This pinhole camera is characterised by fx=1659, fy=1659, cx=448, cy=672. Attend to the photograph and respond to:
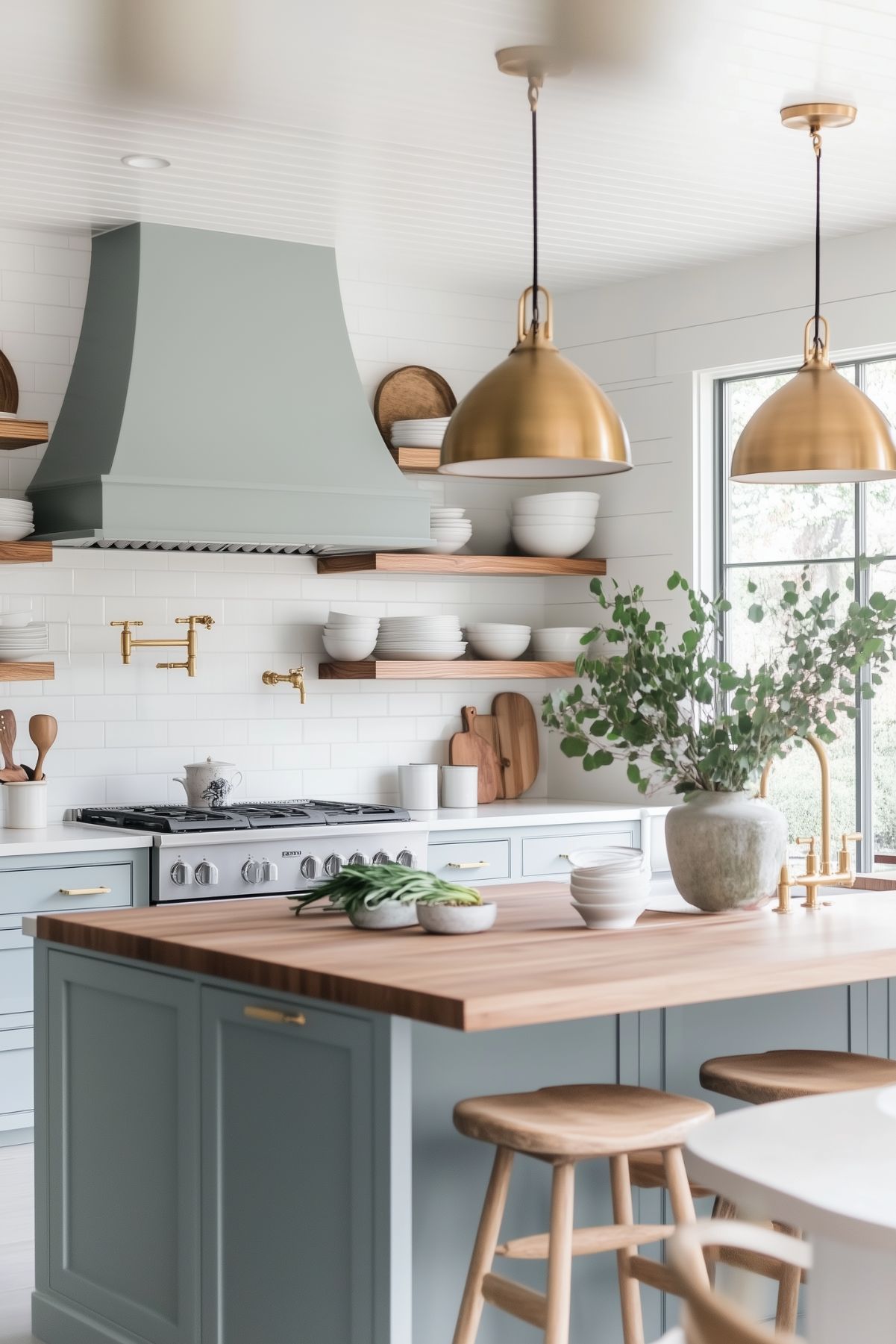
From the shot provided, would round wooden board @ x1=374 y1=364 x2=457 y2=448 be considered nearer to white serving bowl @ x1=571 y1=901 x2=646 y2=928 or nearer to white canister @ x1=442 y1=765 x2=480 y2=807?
white canister @ x1=442 y1=765 x2=480 y2=807

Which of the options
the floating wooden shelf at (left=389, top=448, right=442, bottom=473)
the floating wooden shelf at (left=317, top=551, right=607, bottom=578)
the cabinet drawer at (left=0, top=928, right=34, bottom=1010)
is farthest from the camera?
the floating wooden shelf at (left=389, top=448, right=442, bottom=473)

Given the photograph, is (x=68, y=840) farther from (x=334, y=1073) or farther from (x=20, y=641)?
(x=334, y=1073)

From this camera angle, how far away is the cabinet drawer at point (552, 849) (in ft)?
19.9

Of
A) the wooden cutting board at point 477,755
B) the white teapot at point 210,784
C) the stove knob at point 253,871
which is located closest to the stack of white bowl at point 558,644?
the wooden cutting board at point 477,755

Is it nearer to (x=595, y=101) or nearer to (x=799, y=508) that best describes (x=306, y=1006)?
(x=595, y=101)

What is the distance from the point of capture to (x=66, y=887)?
16.6 ft

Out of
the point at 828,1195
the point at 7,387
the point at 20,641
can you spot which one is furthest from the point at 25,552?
the point at 828,1195

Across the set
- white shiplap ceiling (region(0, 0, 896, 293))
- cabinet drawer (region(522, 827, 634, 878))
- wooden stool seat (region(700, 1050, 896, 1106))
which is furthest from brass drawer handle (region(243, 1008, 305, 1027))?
cabinet drawer (region(522, 827, 634, 878))

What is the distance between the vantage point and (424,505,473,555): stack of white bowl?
6434mm

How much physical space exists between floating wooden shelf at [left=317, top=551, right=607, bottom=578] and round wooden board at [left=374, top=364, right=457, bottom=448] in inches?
20.2

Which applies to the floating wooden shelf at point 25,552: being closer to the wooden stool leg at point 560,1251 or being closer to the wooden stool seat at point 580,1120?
the wooden stool seat at point 580,1120

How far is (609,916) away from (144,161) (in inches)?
111

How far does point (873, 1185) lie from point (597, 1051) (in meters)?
1.74

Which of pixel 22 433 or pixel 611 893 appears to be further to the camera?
pixel 22 433
